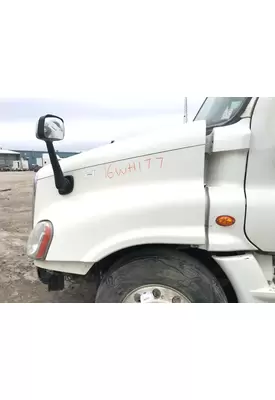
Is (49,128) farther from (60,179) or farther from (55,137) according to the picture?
(60,179)

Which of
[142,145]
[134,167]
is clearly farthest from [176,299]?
[142,145]

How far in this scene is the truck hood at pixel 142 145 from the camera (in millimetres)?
1586

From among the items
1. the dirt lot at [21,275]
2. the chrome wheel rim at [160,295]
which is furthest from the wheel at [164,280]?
the dirt lot at [21,275]

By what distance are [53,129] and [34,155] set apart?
14.3 inches

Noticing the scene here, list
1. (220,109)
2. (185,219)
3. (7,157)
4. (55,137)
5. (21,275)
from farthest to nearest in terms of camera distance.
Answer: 1. (21,275)
2. (7,157)
3. (220,109)
4. (55,137)
5. (185,219)

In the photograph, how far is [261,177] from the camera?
5.16 ft

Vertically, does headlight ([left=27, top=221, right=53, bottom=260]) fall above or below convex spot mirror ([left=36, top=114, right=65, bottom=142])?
below

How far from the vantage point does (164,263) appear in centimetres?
157

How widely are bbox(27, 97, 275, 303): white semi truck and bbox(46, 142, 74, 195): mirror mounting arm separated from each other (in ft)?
0.25

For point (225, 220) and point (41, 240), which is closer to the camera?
point (225, 220)

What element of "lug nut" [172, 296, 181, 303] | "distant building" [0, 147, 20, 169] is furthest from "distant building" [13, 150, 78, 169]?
"lug nut" [172, 296, 181, 303]

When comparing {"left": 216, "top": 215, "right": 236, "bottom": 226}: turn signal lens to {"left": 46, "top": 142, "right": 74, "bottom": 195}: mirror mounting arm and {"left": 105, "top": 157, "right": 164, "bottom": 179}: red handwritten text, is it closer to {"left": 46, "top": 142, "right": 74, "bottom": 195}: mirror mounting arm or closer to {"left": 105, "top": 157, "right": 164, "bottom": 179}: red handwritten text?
{"left": 105, "top": 157, "right": 164, "bottom": 179}: red handwritten text

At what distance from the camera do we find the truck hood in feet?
5.20
